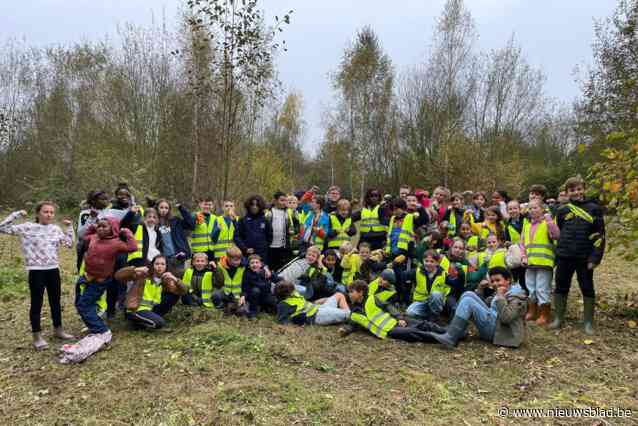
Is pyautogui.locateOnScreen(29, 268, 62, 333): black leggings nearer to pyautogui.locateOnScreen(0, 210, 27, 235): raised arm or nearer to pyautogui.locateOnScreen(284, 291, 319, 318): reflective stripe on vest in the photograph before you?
pyautogui.locateOnScreen(0, 210, 27, 235): raised arm

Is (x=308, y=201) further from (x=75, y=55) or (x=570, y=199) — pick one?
(x=75, y=55)

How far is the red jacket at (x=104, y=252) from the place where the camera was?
4.73 meters

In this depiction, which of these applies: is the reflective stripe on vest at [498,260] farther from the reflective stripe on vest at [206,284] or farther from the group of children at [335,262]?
the reflective stripe on vest at [206,284]

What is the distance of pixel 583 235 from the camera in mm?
5258

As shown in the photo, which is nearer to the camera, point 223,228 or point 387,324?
point 387,324

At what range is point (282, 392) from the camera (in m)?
3.64

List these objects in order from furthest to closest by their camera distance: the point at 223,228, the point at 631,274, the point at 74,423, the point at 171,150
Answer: the point at 171,150, the point at 631,274, the point at 223,228, the point at 74,423

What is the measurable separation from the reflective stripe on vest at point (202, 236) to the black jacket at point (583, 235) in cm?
477

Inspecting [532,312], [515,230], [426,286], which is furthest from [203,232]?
[532,312]

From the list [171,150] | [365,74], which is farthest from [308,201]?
[365,74]

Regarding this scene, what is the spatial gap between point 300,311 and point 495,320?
7.77 ft

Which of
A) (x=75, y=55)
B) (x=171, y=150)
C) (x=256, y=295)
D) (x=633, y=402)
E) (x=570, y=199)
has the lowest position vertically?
(x=633, y=402)

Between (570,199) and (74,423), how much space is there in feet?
19.3

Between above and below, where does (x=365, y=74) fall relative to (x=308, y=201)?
above
